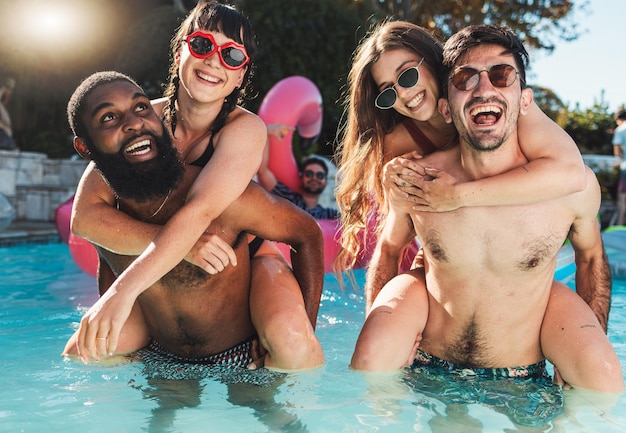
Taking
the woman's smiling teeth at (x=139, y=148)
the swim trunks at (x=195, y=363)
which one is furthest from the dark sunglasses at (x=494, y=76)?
the swim trunks at (x=195, y=363)

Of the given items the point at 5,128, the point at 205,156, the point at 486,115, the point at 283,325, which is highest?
the point at 486,115

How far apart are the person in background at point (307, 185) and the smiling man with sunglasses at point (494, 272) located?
5000 mm

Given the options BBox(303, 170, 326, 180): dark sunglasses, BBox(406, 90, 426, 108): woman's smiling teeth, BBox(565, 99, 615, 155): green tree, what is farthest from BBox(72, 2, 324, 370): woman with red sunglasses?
BBox(565, 99, 615, 155): green tree

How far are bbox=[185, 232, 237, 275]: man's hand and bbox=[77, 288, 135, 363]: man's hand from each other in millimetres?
367

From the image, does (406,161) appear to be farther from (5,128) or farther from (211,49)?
(5,128)

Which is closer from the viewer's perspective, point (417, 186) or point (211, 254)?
point (211, 254)

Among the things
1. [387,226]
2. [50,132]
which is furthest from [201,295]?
[50,132]

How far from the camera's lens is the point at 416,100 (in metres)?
3.45

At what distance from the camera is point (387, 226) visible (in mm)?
3541

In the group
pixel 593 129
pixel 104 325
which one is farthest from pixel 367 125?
pixel 593 129

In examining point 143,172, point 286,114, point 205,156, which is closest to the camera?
point 143,172

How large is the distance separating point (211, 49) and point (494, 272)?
166 centimetres

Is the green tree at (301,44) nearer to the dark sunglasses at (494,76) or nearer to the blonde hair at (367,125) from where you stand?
the blonde hair at (367,125)

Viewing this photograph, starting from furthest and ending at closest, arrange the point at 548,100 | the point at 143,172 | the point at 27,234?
the point at 548,100 < the point at 27,234 < the point at 143,172
